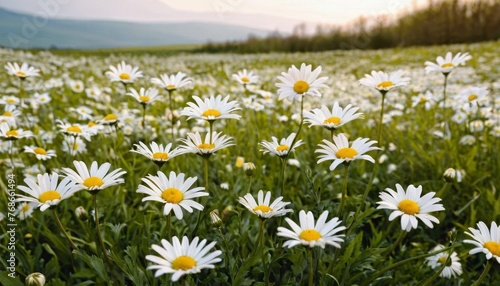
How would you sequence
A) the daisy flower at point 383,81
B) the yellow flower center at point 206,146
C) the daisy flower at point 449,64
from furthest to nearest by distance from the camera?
the daisy flower at point 449,64 < the daisy flower at point 383,81 < the yellow flower center at point 206,146

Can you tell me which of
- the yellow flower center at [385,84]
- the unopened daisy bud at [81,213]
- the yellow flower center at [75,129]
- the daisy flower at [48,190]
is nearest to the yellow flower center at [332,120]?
the yellow flower center at [385,84]

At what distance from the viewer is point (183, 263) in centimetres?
93

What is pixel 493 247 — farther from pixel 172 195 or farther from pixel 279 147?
pixel 172 195

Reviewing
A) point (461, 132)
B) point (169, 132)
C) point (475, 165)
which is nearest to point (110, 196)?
point (169, 132)

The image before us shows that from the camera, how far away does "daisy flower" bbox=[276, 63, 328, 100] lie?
1.26 meters

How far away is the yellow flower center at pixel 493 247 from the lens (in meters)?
1.07

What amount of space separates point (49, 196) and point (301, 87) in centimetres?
74

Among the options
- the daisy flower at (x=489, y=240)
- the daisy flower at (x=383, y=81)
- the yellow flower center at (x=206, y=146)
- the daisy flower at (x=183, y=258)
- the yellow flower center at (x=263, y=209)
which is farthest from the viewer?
the daisy flower at (x=383, y=81)

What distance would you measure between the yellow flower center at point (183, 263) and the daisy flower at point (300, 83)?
0.53 metres

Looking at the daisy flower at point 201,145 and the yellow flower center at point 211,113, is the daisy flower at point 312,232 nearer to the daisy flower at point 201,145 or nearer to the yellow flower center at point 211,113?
the daisy flower at point 201,145

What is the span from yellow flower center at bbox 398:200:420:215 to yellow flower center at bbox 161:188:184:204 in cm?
55

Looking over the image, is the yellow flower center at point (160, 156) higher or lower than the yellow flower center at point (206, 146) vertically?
lower

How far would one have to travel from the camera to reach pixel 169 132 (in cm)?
286

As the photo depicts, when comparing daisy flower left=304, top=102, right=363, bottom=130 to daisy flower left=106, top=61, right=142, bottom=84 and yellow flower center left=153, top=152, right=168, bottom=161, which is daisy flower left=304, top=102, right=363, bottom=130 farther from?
daisy flower left=106, top=61, right=142, bottom=84
